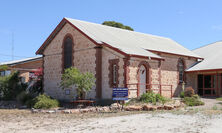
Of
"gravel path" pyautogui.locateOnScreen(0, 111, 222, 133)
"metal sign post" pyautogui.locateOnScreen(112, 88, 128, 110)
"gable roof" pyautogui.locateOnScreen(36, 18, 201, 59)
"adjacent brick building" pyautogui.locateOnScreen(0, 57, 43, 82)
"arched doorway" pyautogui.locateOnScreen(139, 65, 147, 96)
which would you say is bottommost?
"gravel path" pyautogui.locateOnScreen(0, 111, 222, 133)

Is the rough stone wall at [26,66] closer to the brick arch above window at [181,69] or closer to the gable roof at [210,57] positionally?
the brick arch above window at [181,69]

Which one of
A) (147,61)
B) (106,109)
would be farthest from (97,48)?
(106,109)

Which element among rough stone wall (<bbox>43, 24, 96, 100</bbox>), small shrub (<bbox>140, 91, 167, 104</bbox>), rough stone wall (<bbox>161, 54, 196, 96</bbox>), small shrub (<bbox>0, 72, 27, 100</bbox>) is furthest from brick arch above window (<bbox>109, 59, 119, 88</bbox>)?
small shrub (<bbox>0, 72, 27, 100</bbox>)

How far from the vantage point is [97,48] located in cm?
2122

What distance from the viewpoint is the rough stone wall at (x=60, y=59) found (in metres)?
21.9

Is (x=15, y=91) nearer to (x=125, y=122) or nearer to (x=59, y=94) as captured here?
(x=59, y=94)

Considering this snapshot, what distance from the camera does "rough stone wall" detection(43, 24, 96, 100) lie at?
21.9 m

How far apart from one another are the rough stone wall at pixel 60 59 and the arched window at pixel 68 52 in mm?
507

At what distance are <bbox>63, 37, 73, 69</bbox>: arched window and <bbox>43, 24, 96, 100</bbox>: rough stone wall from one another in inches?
20.0

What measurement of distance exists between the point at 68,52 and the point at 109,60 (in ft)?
15.7

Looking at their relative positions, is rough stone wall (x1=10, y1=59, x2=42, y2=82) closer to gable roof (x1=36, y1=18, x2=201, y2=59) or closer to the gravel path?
gable roof (x1=36, y1=18, x2=201, y2=59)

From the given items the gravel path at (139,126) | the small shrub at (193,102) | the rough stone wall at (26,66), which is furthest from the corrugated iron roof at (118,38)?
the rough stone wall at (26,66)

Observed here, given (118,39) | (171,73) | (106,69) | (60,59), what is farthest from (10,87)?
(171,73)

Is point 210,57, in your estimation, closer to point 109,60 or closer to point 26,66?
point 109,60
